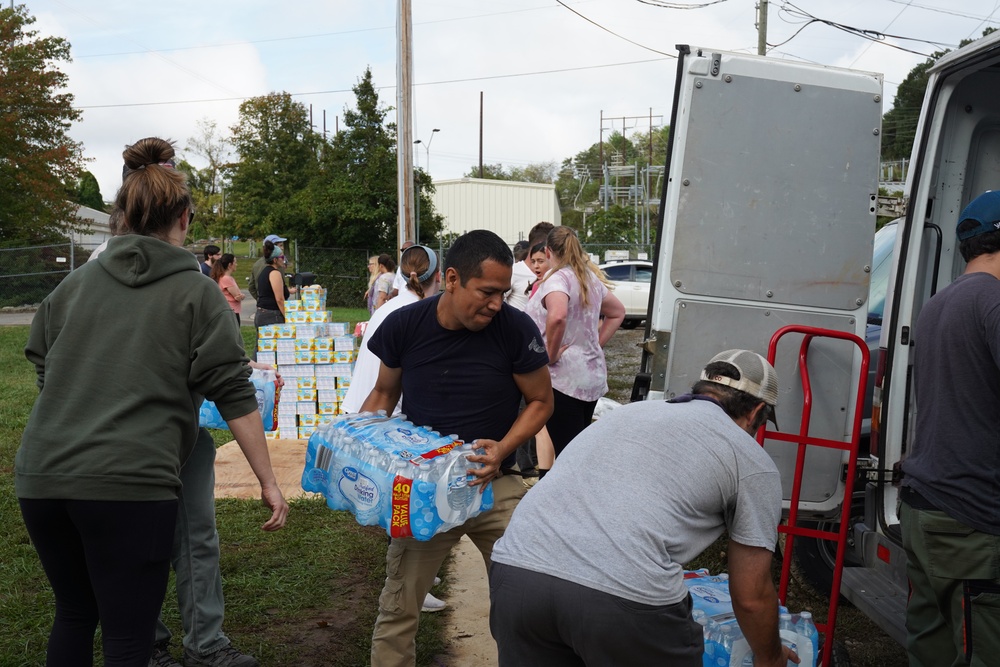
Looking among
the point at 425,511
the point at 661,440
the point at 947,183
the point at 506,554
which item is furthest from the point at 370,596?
the point at 947,183

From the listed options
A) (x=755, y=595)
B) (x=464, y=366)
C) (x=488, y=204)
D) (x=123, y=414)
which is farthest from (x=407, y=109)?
(x=488, y=204)

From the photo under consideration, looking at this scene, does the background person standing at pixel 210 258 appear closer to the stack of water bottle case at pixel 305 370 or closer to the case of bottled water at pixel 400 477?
the stack of water bottle case at pixel 305 370

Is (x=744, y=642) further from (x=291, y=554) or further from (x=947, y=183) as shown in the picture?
(x=291, y=554)

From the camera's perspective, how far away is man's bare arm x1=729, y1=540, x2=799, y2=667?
2586 mm

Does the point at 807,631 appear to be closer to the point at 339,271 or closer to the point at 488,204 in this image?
the point at 339,271

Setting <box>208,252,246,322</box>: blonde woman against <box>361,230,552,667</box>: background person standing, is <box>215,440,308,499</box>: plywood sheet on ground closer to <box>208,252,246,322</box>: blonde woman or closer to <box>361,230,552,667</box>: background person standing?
<box>208,252,246,322</box>: blonde woman

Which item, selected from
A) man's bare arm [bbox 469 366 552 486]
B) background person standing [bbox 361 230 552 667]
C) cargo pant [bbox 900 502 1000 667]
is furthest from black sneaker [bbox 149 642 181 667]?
cargo pant [bbox 900 502 1000 667]

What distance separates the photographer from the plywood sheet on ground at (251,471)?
7412mm

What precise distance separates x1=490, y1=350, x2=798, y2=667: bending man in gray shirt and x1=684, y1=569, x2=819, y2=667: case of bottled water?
0.41 m

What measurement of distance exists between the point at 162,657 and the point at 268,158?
48.0 m

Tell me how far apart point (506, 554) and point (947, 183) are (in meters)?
2.88

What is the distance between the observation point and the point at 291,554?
5832 mm

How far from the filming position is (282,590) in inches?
204

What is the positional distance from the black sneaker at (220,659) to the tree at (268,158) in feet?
116
